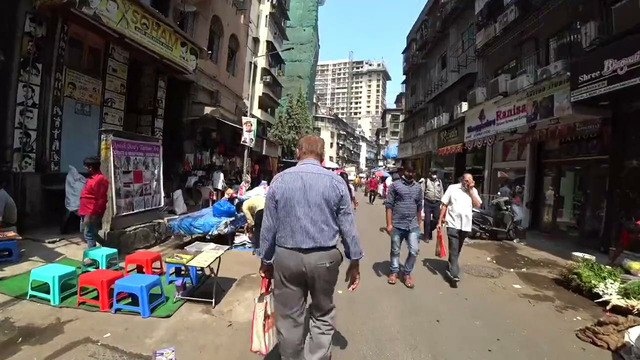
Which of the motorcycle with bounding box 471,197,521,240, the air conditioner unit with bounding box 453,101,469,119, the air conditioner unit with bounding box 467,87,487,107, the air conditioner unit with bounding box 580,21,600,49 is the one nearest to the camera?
the air conditioner unit with bounding box 580,21,600,49

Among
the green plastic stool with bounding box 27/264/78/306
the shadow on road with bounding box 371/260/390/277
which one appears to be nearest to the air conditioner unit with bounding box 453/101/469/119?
the shadow on road with bounding box 371/260/390/277

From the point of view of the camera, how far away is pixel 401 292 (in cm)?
573

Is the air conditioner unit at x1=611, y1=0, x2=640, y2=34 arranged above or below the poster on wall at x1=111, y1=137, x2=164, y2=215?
above

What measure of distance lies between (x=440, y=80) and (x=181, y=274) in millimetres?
24195

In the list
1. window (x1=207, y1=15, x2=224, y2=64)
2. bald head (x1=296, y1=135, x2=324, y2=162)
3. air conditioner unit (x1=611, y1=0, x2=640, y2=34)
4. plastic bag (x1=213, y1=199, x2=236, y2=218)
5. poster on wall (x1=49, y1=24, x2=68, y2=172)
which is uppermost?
window (x1=207, y1=15, x2=224, y2=64)

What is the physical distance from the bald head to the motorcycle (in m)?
9.48

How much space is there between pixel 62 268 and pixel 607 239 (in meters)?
11.9

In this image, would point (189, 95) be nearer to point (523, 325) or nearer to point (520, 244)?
point (520, 244)

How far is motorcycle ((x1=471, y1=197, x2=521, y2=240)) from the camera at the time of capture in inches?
430

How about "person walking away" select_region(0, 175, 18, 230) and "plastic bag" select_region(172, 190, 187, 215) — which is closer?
"person walking away" select_region(0, 175, 18, 230)

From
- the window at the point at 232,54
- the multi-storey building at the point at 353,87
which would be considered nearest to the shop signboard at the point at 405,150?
the window at the point at 232,54

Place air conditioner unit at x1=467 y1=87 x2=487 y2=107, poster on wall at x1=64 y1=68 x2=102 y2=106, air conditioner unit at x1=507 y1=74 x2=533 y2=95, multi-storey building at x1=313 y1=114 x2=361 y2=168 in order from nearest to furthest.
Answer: poster on wall at x1=64 y1=68 x2=102 y2=106, air conditioner unit at x1=507 y1=74 x2=533 y2=95, air conditioner unit at x1=467 y1=87 x2=487 y2=107, multi-storey building at x1=313 y1=114 x2=361 y2=168

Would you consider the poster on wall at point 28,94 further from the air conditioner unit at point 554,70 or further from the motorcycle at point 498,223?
the air conditioner unit at point 554,70

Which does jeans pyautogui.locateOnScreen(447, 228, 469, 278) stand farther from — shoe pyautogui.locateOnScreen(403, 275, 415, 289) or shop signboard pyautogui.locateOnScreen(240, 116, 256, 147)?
shop signboard pyautogui.locateOnScreen(240, 116, 256, 147)
